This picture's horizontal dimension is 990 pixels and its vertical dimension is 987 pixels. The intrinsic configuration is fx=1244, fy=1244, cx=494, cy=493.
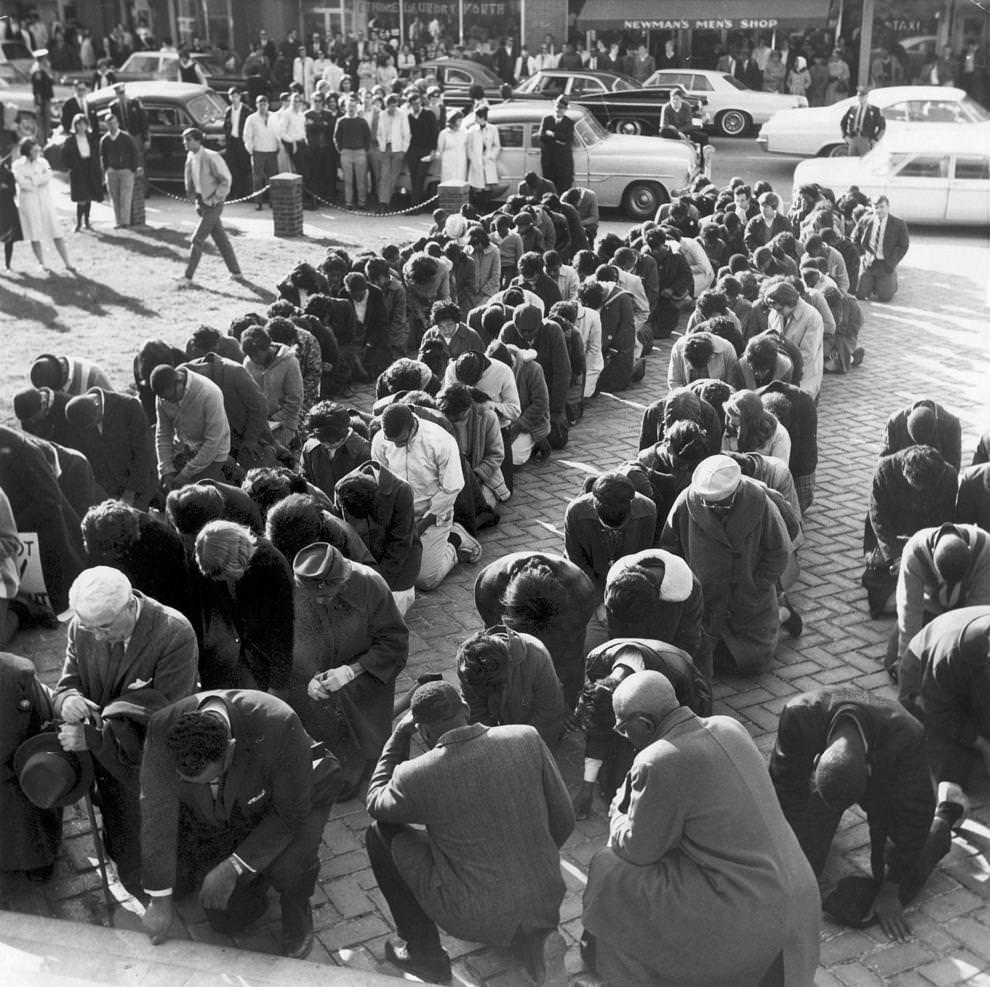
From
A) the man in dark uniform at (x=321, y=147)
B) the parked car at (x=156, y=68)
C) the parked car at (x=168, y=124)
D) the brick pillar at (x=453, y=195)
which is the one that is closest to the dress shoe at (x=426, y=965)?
the brick pillar at (x=453, y=195)

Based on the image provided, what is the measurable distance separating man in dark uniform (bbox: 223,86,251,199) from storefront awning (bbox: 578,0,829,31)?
12013 mm

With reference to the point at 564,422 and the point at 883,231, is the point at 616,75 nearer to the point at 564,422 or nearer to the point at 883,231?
the point at 883,231

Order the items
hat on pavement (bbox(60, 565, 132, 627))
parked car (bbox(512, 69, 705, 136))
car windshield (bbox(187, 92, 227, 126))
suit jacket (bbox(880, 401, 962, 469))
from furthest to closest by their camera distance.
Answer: parked car (bbox(512, 69, 705, 136)) → car windshield (bbox(187, 92, 227, 126)) → suit jacket (bbox(880, 401, 962, 469)) → hat on pavement (bbox(60, 565, 132, 627))

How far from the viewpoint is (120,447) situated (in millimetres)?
7938

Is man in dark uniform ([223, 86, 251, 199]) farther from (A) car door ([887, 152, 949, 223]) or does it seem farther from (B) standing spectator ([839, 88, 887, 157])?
(A) car door ([887, 152, 949, 223])

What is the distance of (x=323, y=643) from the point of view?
18.7 ft

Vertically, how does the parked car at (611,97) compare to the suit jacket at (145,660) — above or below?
above

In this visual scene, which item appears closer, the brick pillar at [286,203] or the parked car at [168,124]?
the brick pillar at [286,203]

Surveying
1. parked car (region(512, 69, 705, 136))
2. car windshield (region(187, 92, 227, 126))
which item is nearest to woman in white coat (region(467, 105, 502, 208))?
parked car (region(512, 69, 705, 136))

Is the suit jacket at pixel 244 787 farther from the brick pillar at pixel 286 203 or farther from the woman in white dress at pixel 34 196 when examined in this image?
the brick pillar at pixel 286 203

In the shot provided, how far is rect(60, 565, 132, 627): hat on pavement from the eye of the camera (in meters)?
4.99

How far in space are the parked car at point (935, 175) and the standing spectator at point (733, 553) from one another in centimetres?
1212

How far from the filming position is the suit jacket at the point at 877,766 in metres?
4.66

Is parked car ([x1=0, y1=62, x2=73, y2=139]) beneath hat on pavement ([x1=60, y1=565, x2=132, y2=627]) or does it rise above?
above
